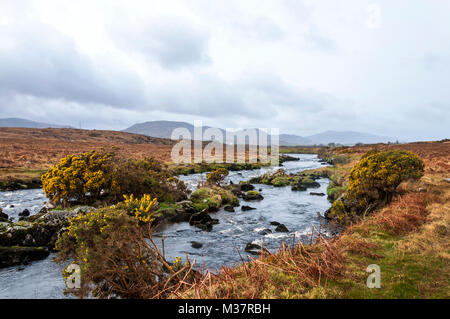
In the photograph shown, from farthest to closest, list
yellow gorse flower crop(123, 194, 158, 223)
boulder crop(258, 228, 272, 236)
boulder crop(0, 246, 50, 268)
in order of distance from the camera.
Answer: boulder crop(258, 228, 272, 236) → boulder crop(0, 246, 50, 268) → yellow gorse flower crop(123, 194, 158, 223)

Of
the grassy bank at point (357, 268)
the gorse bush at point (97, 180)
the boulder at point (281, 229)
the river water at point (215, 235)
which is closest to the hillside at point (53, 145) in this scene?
the river water at point (215, 235)

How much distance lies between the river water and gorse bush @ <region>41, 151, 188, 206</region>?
386 cm

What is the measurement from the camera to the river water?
434 inches

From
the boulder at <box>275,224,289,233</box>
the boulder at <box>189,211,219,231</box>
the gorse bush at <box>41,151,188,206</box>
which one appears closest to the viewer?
the boulder at <box>275,224,289,233</box>

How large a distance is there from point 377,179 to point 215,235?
12241mm

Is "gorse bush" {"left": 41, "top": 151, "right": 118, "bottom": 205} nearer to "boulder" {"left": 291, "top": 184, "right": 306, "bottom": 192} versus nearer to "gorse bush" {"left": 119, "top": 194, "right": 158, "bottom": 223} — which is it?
"gorse bush" {"left": 119, "top": 194, "right": 158, "bottom": 223}

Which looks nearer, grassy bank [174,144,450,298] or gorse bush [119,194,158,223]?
grassy bank [174,144,450,298]

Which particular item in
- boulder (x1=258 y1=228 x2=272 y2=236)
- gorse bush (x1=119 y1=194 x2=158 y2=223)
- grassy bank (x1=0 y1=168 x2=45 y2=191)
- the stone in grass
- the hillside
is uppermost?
the hillside

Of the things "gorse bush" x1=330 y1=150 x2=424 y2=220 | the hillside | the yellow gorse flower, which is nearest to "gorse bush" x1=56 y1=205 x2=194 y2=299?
the yellow gorse flower

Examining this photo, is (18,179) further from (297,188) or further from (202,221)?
(297,188)

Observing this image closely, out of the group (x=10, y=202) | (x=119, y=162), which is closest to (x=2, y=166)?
(x=10, y=202)

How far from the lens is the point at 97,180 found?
1930 centimetres

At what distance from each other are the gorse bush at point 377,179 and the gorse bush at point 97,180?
1566cm

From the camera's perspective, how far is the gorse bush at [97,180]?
18.9 m
